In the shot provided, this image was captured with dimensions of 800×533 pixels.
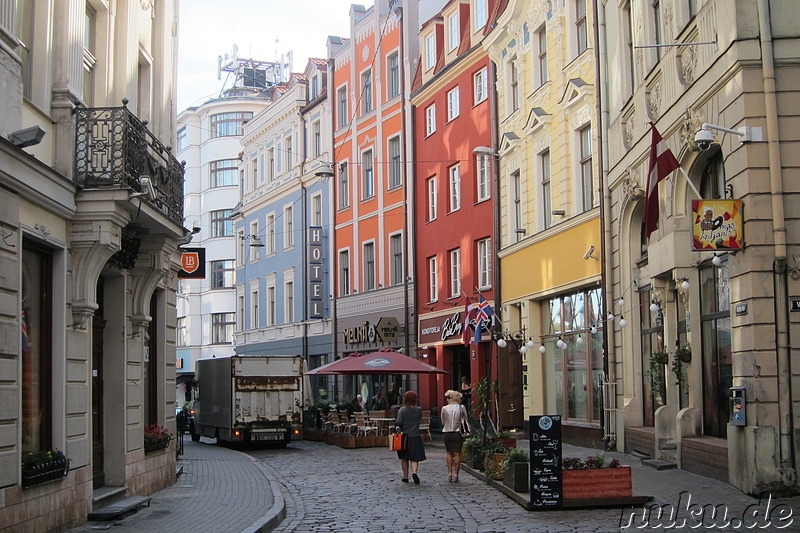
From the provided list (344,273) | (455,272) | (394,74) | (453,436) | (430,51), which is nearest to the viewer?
(453,436)

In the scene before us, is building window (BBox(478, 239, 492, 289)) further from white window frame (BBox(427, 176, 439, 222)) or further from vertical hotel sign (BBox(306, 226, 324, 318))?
vertical hotel sign (BBox(306, 226, 324, 318))

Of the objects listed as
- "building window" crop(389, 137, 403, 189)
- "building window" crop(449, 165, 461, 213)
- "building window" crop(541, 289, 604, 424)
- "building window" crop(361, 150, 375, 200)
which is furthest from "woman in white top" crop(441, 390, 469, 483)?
"building window" crop(361, 150, 375, 200)

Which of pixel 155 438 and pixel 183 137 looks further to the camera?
pixel 183 137

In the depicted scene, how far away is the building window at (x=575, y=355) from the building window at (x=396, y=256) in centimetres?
1125

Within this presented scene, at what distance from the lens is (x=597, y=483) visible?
13922 mm

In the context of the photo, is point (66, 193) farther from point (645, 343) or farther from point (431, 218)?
point (431, 218)

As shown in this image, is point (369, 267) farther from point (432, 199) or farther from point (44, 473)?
point (44, 473)

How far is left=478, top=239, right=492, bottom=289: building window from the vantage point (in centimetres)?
3181

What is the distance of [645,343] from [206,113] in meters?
50.2

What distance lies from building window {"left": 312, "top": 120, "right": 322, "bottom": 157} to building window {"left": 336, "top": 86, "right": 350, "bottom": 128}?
86.5 inches

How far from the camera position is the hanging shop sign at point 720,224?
14.6 m

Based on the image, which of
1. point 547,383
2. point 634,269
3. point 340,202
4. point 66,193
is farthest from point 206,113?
point 66,193

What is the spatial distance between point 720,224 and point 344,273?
29.8 m

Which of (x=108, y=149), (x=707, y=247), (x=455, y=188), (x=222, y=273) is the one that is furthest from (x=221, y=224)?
(x=707, y=247)
